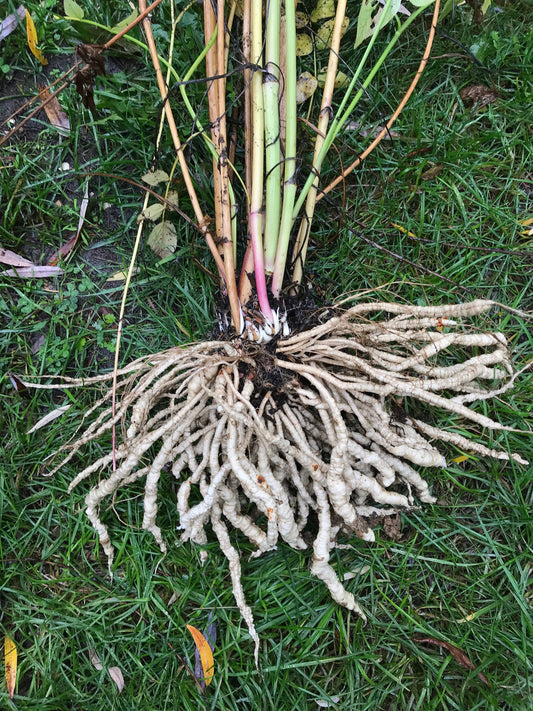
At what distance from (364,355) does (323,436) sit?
0.25 m

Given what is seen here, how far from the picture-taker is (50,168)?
5.28 feet

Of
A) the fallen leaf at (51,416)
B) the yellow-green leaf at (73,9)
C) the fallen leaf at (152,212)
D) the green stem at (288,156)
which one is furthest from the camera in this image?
the fallen leaf at (51,416)

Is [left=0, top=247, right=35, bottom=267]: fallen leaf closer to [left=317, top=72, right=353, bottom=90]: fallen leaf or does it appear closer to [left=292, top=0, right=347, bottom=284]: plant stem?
[left=292, top=0, right=347, bottom=284]: plant stem

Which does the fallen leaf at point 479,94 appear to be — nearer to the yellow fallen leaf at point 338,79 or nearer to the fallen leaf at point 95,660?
the yellow fallen leaf at point 338,79

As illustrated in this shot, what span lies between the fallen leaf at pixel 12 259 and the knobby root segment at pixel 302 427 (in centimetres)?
54

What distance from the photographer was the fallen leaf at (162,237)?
1.43 metres

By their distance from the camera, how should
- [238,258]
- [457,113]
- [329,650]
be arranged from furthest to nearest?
[457,113]
[238,258]
[329,650]

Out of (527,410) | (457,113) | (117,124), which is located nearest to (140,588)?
(527,410)

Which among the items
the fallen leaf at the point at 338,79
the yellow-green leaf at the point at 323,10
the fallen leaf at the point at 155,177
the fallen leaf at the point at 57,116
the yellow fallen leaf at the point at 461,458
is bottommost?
the yellow fallen leaf at the point at 461,458

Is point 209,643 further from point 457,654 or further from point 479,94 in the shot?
point 479,94

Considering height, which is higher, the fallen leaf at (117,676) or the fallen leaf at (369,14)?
the fallen leaf at (369,14)

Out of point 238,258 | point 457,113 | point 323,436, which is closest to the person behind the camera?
point 323,436

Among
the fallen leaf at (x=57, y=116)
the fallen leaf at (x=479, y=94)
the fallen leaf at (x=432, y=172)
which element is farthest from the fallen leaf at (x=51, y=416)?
the fallen leaf at (x=479, y=94)

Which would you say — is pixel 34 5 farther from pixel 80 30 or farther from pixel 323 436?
pixel 323 436
